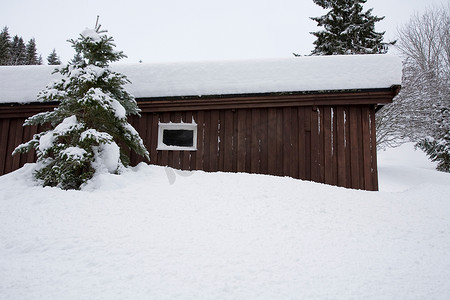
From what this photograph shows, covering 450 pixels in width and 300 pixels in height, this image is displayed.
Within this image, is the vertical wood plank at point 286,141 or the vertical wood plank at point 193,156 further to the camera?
the vertical wood plank at point 193,156

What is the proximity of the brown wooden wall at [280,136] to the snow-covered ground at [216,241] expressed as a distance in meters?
1.50

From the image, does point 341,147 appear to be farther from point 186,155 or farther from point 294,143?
point 186,155

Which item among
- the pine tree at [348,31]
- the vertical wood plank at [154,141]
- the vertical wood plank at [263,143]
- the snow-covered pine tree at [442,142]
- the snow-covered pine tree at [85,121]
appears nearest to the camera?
the snow-covered pine tree at [85,121]

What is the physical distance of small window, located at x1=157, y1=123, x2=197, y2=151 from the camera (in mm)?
6270

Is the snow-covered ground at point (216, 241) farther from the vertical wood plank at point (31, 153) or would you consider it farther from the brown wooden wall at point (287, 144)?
the vertical wood plank at point (31, 153)

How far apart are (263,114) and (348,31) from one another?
13.6m

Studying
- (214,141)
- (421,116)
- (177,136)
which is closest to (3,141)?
(177,136)

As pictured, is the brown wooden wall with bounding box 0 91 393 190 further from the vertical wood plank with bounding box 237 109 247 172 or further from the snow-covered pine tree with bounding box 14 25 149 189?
the snow-covered pine tree with bounding box 14 25 149 189

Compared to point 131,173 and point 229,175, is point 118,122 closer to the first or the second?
point 131,173

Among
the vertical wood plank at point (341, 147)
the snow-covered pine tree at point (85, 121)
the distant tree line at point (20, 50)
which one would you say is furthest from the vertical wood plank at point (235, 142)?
the distant tree line at point (20, 50)

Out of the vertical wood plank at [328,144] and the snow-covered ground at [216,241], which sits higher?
the vertical wood plank at [328,144]

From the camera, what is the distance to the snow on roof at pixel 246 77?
588 cm

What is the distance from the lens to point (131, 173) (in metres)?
4.47

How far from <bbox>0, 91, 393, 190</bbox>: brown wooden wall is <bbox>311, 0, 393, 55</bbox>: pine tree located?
12289 millimetres
